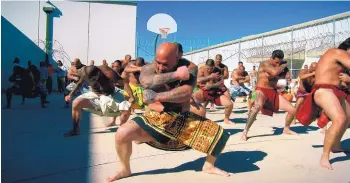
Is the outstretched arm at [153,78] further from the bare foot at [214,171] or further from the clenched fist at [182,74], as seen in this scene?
the bare foot at [214,171]

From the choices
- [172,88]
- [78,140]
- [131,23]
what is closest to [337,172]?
[172,88]

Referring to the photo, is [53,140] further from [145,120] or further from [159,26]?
[159,26]

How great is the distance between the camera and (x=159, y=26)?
1212 cm

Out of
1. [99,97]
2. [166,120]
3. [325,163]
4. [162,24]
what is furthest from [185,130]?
[162,24]

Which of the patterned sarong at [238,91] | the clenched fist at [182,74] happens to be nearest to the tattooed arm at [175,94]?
the clenched fist at [182,74]

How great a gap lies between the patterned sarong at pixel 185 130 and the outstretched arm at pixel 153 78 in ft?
0.94

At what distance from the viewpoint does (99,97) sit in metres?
5.55

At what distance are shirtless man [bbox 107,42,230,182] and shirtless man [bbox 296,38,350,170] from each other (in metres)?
1.38

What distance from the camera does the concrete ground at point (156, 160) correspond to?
3248 millimetres

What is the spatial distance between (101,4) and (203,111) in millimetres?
15935

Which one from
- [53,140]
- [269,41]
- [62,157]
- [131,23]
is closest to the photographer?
Result: [62,157]

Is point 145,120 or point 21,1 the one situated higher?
point 21,1

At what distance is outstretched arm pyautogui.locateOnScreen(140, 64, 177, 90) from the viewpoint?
113 inches

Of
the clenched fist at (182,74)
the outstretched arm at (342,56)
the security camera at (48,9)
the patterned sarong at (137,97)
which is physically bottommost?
the patterned sarong at (137,97)
